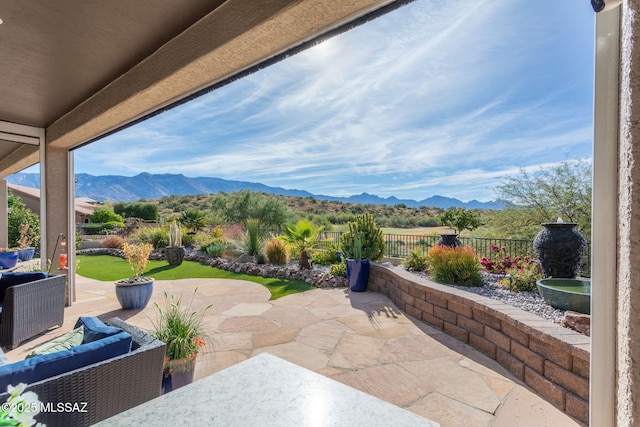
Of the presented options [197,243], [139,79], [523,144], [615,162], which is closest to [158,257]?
[197,243]

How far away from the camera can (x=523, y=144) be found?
15219 millimetres

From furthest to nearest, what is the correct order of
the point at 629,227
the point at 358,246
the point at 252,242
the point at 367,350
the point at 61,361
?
1. the point at 252,242
2. the point at 358,246
3. the point at 367,350
4. the point at 61,361
5. the point at 629,227

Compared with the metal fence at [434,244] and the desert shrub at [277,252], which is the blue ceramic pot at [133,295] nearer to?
the desert shrub at [277,252]

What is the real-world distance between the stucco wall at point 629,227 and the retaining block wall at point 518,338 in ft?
4.78

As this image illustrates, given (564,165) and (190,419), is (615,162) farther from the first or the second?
(564,165)

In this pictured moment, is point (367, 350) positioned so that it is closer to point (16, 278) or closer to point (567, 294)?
point (567, 294)

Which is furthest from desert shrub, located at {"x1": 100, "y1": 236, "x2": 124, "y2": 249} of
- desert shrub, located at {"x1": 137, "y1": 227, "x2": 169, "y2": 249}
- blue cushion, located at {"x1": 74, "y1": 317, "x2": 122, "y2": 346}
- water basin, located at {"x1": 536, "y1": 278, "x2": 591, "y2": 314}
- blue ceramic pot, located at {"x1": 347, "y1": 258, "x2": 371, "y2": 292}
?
water basin, located at {"x1": 536, "y1": 278, "x2": 591, "y2": 314}

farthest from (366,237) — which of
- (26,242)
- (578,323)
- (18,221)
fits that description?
(18,221)

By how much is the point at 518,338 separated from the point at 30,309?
16.4ft

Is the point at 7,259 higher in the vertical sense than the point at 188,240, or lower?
lower

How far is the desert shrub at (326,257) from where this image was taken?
739cm

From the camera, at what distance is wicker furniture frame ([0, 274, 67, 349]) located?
10.3 feet

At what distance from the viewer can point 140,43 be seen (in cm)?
Result: 247

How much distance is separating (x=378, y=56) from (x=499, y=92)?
805 cm
